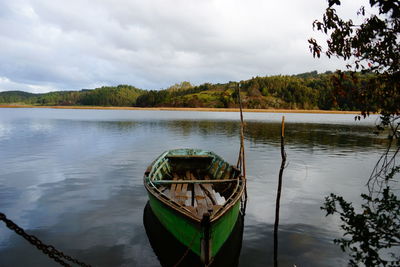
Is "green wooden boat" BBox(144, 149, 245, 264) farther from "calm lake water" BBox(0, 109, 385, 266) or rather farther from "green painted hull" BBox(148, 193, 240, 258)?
"calm lake water" BBox(0, 109, 385, 266)

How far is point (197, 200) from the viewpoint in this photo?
11.7 metres

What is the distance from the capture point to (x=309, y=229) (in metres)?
12.0

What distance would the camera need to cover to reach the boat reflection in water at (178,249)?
8852 millimetres

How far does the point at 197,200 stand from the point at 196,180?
1.97 meters

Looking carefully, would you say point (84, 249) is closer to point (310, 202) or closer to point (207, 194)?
point (207, 194)

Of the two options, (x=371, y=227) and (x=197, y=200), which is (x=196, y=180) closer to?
(x=197, y=200)

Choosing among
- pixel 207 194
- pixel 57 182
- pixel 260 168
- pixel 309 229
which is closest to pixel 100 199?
pixel 57 182

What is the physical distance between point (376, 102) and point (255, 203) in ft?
36.1

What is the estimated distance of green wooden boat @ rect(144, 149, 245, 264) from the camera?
7695mm

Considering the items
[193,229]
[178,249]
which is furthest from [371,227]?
[178,249]

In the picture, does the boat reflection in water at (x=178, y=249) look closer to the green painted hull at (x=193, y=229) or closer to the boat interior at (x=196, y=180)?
the green painted hull at (x=193, y=229)

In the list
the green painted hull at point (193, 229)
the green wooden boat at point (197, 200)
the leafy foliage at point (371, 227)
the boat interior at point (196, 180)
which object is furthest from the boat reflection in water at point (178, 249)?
the leafy foliage at point (371, 227)

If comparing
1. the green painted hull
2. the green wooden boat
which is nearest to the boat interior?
the green wooden boat

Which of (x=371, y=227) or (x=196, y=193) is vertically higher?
(x=371, y=227)
